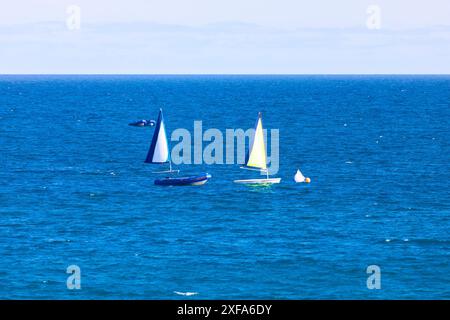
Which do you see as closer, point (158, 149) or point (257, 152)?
point (257, 152)

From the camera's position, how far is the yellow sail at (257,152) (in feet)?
352

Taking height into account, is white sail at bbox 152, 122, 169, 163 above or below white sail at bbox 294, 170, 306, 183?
above

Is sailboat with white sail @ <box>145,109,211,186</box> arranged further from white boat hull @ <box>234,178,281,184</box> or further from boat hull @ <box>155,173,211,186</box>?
white boat hull @ <box>234,178,281,184</box>

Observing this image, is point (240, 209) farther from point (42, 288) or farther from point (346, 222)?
point (42, 288)

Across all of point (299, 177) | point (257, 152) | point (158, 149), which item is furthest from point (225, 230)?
point (158, 149)

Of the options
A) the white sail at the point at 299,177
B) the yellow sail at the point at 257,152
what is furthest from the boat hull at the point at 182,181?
the white sail at the point at 299,177

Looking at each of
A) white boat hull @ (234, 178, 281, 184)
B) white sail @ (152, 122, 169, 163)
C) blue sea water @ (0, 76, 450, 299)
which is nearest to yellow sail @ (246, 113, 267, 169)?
white boat hull @ (234, 178, 281, 184)

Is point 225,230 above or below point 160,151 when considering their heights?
below

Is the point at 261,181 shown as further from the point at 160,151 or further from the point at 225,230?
the point at 225,230

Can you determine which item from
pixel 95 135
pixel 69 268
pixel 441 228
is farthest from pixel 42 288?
pixel 95 135

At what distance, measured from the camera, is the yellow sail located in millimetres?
107438

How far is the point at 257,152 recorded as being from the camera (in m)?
108
